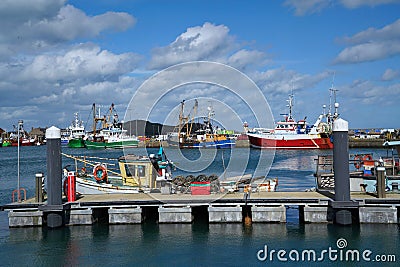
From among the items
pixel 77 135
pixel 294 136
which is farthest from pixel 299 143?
pixel 77 135

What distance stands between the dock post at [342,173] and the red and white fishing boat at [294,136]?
77872 millimetres

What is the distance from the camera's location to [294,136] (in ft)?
326

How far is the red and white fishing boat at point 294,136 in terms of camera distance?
325ft

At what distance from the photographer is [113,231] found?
68.4ft

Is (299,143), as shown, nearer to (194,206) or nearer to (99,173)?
(99,173)

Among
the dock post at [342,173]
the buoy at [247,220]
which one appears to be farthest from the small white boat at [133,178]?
the dock post at [342,173]

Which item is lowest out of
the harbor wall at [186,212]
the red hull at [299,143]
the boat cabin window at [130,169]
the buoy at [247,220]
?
the buoy at [247,220]

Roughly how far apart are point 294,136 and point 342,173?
8106cm

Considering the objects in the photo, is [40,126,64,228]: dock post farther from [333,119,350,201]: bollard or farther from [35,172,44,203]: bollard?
[333,119,350,201]: bollard

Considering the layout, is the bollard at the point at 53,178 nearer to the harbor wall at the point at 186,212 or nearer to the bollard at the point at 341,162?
the harbor wall at the point at 186,212

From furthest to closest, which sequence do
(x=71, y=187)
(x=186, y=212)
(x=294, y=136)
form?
(x=294, y=136)
(x=71, y=187)
(x=186, y=212)

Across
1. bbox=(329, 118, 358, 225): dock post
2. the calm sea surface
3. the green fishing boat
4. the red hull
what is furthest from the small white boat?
the green fishing boat

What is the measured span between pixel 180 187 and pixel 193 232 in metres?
3.35

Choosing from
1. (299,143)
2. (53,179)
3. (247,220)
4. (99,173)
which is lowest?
(247,220)
